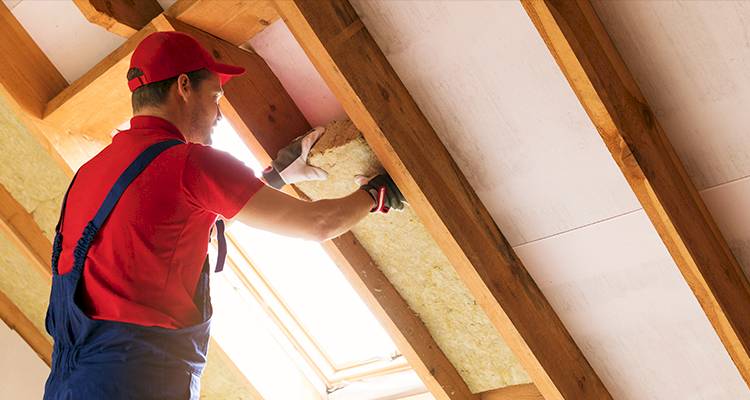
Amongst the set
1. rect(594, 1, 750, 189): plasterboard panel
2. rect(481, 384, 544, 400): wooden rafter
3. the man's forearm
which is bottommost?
rect(481, 384, 544, 400): wooden rafter

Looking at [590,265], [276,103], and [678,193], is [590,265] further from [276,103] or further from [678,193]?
[276,103]

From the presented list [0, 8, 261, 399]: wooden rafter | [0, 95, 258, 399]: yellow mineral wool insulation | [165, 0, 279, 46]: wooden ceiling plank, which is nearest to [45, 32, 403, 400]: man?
[165, 0, 279, 46]: wooden ceiling plank

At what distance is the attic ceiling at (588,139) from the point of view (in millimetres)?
1955

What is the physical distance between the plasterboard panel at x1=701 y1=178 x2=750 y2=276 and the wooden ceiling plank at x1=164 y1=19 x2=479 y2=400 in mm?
1002

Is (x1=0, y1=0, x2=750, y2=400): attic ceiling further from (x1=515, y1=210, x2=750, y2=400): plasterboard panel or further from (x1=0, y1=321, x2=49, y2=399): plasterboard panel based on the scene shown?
(x1=0, y1=321, x2=49, y2=399): plasterboard panel

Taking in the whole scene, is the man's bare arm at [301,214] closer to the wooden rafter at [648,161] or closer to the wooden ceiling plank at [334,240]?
the wooden ceiling plank at [334,240]

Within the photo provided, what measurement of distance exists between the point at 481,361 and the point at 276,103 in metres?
1.01

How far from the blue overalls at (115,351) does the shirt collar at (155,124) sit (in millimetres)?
122

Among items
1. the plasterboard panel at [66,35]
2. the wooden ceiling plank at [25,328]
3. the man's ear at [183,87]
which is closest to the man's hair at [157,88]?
the man's ear at [183,87]

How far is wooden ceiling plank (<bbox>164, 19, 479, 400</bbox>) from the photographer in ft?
8.23

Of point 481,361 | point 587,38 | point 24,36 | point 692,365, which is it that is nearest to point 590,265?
point 692,365

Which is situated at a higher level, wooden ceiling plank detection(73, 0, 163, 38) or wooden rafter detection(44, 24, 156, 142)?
wooden ceiling plank detection(73, 0, 163, 38)

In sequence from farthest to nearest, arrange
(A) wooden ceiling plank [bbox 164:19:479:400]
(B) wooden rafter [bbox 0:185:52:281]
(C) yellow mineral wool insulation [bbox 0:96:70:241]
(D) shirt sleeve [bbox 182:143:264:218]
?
(B) wooden rafter [bbox 0:185:52:281], (C) yellow mineral wool insulation [bbox 0:96:70:241], (A) wooden ceiling plank [bbox 164:19:479:400], (D) shirt sleeve [bbox 182:143:264:218]

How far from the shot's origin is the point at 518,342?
240 centimetres
